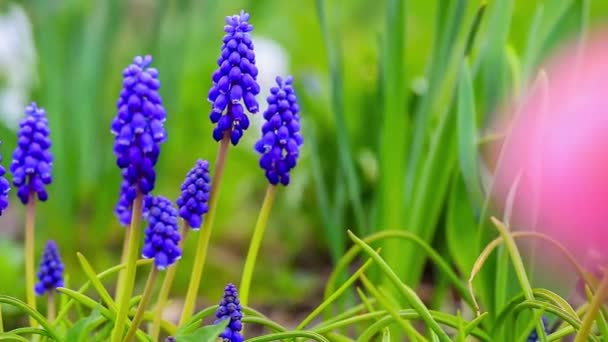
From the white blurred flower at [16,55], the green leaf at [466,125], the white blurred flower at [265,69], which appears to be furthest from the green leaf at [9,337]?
the white blurred flower at [16,55]

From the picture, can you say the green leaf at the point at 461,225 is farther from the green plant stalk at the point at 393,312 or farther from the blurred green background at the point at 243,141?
the green plant stalk at the point at 393,312

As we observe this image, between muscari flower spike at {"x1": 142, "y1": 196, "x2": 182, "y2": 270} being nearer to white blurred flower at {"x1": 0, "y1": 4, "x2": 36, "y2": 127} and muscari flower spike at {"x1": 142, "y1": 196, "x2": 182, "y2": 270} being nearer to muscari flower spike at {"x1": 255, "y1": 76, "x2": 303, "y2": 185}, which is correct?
muscari flower spike at {"x1": 255, "y1": 76, "x2": 303, "y2": 185}

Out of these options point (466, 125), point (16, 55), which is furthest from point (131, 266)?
point (16, 55)

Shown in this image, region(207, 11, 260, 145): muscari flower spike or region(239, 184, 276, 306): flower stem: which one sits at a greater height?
region(207, 11, 260, 145): muscari flower spike

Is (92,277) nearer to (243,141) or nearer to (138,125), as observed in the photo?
(138,125)

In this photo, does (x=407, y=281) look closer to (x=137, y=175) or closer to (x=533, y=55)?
(x=533, y=55)

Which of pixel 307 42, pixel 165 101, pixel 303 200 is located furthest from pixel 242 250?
pixel 307 42

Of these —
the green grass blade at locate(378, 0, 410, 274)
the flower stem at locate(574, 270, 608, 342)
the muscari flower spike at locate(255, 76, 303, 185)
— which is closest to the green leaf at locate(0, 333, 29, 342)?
the muscari flower spike at locate(255, 76, 303, 185)
